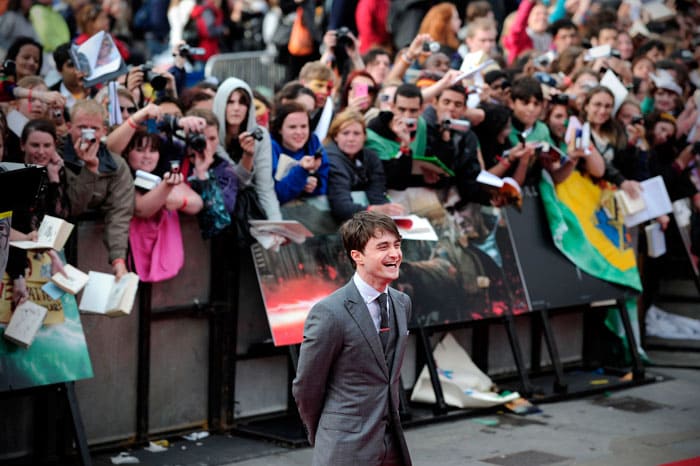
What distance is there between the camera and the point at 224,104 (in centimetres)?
988

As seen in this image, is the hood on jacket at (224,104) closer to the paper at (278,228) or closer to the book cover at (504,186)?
the paper at (278,228)

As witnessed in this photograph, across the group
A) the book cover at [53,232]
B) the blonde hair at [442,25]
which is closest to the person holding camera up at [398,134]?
the book cover at [53,232]

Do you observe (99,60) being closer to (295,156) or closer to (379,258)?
(295,156)

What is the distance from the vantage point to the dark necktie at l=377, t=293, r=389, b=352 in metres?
6.40

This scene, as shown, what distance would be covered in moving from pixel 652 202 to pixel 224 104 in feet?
17.1

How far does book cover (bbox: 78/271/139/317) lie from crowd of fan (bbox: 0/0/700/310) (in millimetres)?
139

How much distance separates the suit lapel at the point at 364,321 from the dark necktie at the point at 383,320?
0.23ft

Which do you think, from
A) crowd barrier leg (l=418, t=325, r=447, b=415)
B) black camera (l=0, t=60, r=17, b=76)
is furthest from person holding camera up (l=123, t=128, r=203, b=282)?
crowd barrier leg (l=418, t=325, r=447, b=415)

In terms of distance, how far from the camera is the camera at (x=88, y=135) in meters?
8.59

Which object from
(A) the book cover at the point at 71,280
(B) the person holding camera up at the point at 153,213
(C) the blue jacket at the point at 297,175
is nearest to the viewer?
(A) the book cover at the point at 71,280

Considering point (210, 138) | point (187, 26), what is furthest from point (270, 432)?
point (187, 26)

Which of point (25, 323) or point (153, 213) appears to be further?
point (153, 213)

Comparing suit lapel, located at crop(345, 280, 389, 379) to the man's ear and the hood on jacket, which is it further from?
the hood on jacket

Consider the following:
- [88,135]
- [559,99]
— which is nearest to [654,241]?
[559,99]
